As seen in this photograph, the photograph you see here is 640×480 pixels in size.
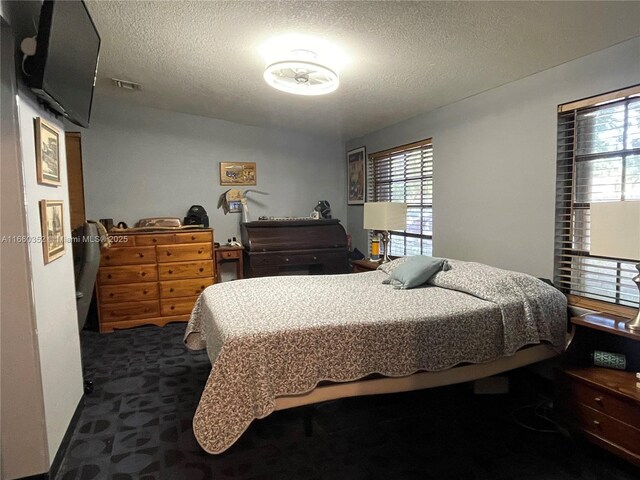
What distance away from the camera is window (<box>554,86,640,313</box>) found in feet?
6.51

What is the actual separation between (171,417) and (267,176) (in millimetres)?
3266

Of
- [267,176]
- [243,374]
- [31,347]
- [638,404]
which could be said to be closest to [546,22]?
[638,404]

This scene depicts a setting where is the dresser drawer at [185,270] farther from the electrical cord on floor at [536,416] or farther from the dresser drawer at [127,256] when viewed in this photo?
the electrical cord on floor at [536,416]

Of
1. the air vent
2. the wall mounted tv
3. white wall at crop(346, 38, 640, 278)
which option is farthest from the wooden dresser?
white wall at crop(346, 38, 640, 278)

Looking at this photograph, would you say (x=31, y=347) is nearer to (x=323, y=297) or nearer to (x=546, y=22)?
(x=323, y=297)

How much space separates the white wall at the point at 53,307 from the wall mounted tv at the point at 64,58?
11cm

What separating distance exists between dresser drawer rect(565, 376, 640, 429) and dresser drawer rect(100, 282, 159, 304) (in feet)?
12.0

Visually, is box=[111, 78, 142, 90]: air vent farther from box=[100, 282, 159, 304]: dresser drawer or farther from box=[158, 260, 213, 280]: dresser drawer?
box=[100, 282, 159, 304]: dresser drawer

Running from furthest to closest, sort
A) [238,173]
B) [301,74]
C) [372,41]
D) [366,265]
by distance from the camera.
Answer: [238,173] < [366,265] < [301,74] < [372,41]

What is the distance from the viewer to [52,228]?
6.00 feet

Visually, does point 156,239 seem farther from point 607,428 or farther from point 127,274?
point 607,428

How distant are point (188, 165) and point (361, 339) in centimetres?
350

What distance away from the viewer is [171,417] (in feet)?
7.13

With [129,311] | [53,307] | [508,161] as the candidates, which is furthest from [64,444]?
[508,161]
